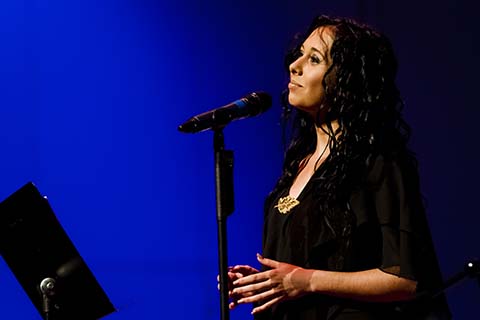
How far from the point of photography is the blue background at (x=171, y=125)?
2.98m

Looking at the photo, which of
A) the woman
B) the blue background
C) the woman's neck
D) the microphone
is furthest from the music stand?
the blue background

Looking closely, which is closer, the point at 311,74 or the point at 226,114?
the point at 226,114

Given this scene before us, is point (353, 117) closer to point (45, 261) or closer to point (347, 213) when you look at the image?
point (347, 213)

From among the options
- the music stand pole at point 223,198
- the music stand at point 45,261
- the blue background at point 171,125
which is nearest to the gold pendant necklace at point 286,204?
the music stand pole at point 223,198

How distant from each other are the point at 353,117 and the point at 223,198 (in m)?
0.40

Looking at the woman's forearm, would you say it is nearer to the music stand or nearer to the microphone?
the microphone

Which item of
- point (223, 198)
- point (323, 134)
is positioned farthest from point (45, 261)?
point (323, 134)

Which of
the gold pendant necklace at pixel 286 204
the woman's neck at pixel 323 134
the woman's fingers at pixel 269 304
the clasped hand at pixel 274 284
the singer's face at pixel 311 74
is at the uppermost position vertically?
the singer's face at pixel 311 74

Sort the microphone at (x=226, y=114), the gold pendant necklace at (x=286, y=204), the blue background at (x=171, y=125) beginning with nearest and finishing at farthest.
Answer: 1. the microphone at (x=226, y=114)
2. the gold pendant necklace at (x=286, y=204)
3. the blue background at (x=171, y=125)

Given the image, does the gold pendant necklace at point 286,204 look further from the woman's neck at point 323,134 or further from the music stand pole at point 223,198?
the music stand pole at point 223,198

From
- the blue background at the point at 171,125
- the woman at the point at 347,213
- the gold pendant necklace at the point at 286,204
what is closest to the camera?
the woman at the point at 347,213

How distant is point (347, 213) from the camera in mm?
1940

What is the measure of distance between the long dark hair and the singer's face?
2cm

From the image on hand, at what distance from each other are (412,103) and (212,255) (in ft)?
2.87
